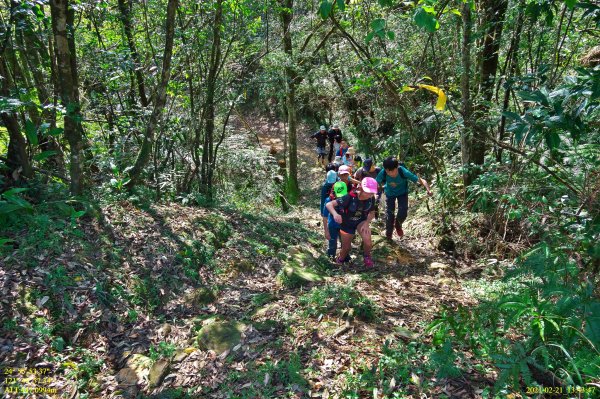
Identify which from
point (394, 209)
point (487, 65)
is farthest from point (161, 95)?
point (487, 65)

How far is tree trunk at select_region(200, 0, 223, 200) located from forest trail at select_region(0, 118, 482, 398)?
86.9 inches

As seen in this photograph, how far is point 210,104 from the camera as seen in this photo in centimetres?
905

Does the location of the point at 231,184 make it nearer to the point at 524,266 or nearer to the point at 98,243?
the point at 98,243

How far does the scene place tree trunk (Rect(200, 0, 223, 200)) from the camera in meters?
8.46

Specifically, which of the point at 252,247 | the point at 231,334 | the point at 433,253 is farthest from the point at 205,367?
the point at 433,253

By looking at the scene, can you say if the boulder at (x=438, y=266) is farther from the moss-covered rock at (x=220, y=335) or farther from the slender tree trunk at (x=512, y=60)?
the moss-covered rock at (x=220, y=335)

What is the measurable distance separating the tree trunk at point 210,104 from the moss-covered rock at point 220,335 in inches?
215

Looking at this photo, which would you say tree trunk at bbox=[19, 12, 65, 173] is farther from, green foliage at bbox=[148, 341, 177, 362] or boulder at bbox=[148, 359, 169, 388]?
boulder at bbox=[148, 359, 169, 388]

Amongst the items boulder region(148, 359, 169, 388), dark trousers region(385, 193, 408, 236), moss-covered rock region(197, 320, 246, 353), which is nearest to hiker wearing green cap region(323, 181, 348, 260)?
dark trousers region(385, 193, 408, 236)

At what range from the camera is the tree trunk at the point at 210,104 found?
333 inches

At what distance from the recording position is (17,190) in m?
5.02

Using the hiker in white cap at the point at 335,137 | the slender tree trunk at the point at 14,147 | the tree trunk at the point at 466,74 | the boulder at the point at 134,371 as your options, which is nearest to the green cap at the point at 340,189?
the tree trunk at the point at 466,74

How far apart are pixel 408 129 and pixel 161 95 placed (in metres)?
5.88

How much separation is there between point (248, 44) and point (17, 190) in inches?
266
